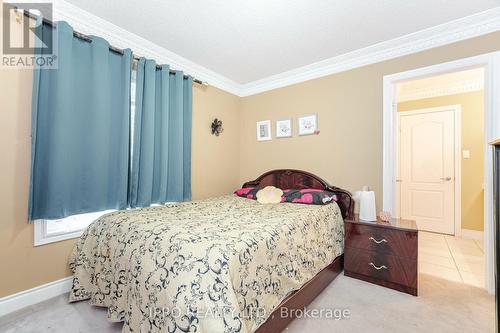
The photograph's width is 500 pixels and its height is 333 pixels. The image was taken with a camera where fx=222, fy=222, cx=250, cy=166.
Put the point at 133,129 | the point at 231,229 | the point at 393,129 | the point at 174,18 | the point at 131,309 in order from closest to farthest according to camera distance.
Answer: the point at 131,309 → the point at 231,229 → the point at 174,18 → the point at 133,129 → the point at 393,129

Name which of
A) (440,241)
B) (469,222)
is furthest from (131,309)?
(469,222)

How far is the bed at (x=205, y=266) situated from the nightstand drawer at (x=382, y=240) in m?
0.22

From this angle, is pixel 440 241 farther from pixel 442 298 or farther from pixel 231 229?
pixel 231 229

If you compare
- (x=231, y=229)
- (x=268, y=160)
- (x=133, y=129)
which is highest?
(x=133, y=129)

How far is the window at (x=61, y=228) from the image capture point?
1942 millimetres

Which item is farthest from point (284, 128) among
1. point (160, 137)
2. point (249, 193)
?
point (160, 137)

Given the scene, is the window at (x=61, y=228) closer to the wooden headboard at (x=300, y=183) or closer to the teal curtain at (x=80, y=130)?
the teal curtain at (x=80, y=130)

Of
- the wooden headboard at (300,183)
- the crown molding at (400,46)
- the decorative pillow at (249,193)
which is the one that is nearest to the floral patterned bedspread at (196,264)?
the wooden headboard at (300,183)

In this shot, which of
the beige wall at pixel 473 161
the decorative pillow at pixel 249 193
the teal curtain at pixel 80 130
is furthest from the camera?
the beige wall at pixel 473 161

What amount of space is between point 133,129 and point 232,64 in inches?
64.2

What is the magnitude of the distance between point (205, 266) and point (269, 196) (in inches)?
71.3

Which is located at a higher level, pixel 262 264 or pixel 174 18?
pixel 174 18

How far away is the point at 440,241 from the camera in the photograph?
352 centimetres

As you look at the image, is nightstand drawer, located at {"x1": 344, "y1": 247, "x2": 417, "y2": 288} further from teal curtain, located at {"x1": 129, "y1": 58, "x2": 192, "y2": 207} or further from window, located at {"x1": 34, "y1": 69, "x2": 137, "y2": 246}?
window, located at {"x1": 34, "y1": 69, "x2": 137, "y2": 246}
